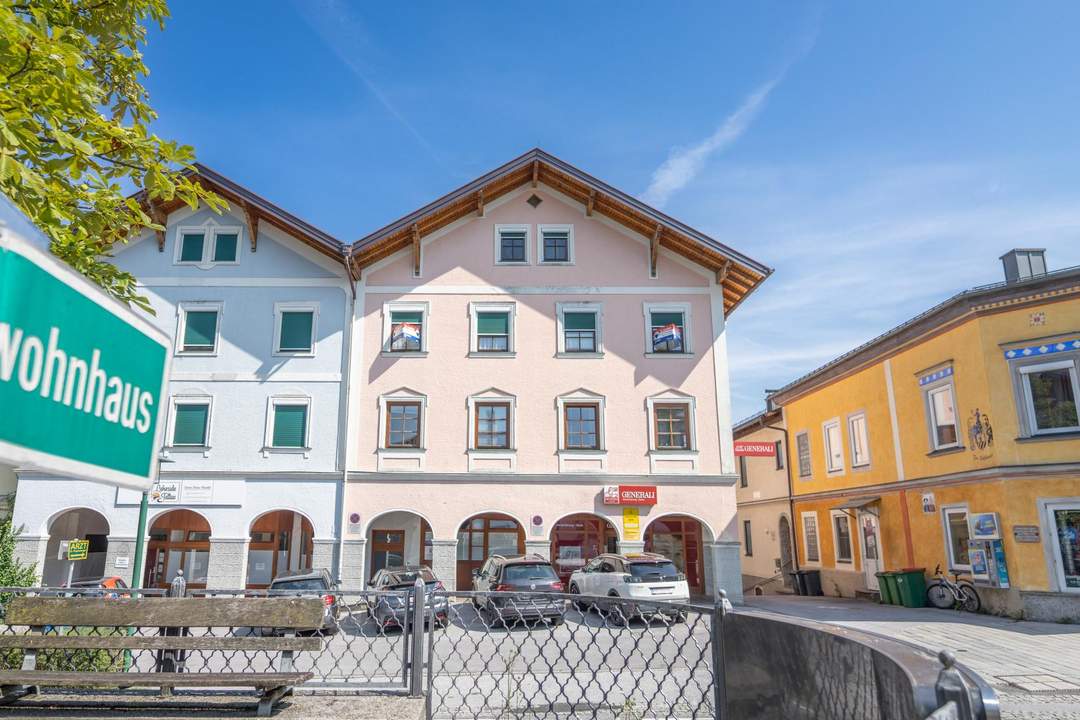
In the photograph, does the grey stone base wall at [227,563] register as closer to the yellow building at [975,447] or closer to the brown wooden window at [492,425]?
the brown wooden window at [492,425]

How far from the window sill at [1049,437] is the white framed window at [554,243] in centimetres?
1330

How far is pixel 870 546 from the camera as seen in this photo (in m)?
22.9

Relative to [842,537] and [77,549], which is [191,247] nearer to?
[77,549]

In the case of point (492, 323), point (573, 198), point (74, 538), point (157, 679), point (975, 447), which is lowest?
point (157, 679)

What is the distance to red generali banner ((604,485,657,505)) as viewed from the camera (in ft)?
64.3

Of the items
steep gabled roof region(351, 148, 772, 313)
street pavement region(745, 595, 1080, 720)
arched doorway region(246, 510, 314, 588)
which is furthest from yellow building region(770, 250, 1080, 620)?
arched doorway region(246, 510, 314, 588)

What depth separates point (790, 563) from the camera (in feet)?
92.8

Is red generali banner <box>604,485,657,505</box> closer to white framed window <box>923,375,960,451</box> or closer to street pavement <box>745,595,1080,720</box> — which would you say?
street pavement <box>745,595,1080,720</box>

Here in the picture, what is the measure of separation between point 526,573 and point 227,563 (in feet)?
30.1

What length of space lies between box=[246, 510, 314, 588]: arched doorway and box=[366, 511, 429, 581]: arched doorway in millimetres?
2000

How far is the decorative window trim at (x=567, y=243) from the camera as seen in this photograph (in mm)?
21672

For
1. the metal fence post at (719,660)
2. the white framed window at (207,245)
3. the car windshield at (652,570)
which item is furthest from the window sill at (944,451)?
the white framed window at (207,245)

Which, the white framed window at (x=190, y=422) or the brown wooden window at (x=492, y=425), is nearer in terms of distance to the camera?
the white framed window at (x=190, y=422)

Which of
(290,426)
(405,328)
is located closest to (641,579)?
(405,328)
